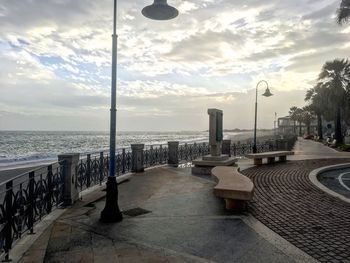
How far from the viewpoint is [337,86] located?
43.2 m

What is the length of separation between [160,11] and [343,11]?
2280 cm

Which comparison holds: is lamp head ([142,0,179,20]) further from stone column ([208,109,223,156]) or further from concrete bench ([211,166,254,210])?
stone column ([208,109,223,156])

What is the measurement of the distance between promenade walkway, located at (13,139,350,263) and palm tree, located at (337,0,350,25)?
64.4ft

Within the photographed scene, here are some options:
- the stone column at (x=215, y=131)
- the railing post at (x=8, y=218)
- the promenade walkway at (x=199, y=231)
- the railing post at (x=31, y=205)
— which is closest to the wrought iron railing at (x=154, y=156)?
the stone column at (x=215, y=131)

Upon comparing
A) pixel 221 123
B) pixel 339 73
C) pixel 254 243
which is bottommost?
pixel 254 243

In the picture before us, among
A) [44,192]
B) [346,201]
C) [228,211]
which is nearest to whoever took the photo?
[44,192]

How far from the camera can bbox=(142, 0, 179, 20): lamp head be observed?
7105 millimetres

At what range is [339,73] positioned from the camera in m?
45.1

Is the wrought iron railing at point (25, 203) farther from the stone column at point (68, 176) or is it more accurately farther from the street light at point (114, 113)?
the street light at point (114, 113)

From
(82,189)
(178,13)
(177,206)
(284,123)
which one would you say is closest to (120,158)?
(82,189)

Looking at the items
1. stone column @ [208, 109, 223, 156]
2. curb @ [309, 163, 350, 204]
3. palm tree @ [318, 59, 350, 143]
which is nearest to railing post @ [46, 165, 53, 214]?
curb @ [309, 163, 350, 204]

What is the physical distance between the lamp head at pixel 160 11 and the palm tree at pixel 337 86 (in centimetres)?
4013

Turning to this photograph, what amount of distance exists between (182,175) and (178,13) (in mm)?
8427

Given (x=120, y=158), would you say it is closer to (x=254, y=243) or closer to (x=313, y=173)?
(x=313, y=173)
